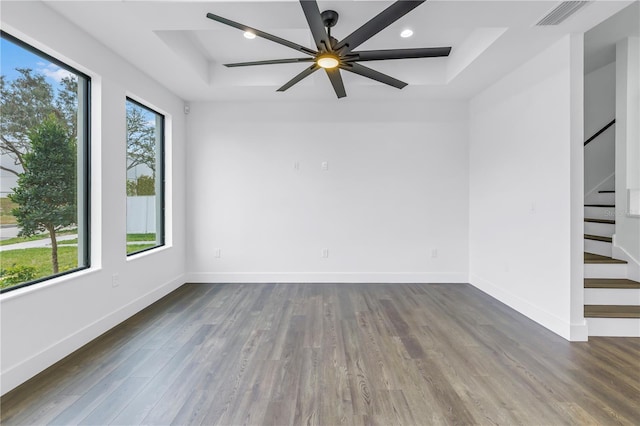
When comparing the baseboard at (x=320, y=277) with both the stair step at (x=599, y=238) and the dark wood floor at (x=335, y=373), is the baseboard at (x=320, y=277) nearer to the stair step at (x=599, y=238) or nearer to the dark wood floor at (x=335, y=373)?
the dark wood floor at (x=335, y=373)

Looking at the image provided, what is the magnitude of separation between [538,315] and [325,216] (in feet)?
9.51

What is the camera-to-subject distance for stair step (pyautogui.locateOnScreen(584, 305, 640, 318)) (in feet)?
9.27

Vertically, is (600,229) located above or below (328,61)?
below

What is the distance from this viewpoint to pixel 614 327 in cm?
282

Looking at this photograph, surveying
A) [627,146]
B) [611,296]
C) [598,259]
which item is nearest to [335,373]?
[611,296]

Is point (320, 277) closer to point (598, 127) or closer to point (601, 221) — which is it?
point (601, 221)

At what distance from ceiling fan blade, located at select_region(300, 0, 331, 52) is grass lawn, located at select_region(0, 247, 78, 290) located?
2.76 m

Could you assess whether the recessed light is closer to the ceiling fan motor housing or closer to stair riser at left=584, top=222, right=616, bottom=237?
the ceiling fan motor housing

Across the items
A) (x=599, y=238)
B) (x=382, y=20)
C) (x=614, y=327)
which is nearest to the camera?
(x=382, y=20)

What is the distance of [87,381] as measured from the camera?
6.97 ft

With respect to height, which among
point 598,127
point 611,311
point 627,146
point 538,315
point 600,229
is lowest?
point 538,315

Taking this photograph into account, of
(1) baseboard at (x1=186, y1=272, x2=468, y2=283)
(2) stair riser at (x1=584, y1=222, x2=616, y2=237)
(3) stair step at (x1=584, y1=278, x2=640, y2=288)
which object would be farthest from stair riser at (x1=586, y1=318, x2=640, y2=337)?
(1) baseboard at (x1=186, y1=272, x2=468, y2=283)

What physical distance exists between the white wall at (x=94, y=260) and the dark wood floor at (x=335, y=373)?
0.18 metres

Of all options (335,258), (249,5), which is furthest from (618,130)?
(249,5)
